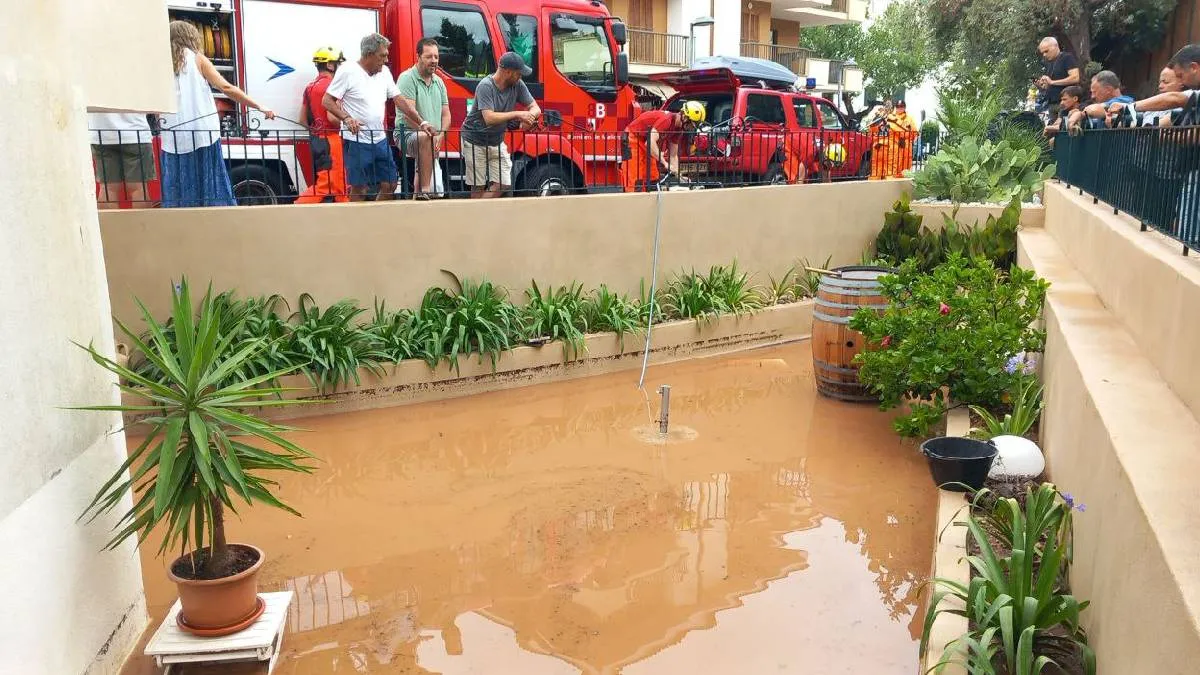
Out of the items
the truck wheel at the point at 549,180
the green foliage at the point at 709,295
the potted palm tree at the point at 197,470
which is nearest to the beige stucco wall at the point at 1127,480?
the potted palm tree at the point at 197,470

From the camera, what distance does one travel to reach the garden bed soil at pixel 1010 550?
3.26m

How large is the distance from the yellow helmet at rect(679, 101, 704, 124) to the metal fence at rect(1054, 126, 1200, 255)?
5647mm

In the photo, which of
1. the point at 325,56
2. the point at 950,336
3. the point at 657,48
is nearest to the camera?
the point at 950,336

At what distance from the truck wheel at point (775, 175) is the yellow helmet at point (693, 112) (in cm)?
124

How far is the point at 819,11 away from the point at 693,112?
911 inches

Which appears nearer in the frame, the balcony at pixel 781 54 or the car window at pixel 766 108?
the car window at pixel 766 108

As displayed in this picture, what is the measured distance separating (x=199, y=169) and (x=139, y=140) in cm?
43

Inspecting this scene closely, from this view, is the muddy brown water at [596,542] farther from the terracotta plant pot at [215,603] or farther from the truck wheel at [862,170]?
the truck wheel at [862,170]

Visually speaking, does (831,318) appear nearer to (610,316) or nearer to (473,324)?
(610,316)

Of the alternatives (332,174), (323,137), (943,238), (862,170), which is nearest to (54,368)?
(323,137)

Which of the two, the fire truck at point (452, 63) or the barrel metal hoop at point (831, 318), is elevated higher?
the fire truck at point (452, 63)

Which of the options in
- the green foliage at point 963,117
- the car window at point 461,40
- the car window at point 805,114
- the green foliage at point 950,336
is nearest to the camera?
the green foliage at point 950,336

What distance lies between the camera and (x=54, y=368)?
3.22 metres

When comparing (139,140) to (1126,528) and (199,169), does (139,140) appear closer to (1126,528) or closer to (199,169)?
(199,169)
